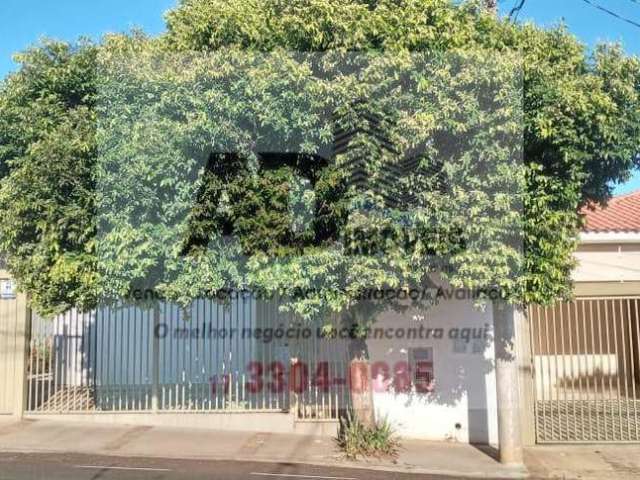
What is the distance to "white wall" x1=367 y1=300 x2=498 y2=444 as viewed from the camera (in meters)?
9.76

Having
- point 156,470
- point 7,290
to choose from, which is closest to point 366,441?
point 156,470

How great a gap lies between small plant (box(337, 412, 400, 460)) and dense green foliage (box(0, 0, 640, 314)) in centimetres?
215

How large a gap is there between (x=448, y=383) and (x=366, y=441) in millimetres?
1825

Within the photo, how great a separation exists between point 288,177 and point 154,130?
1550 millimetres

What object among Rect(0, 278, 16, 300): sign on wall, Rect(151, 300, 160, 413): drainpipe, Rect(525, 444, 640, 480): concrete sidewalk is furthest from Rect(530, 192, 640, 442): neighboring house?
Rect(0, 278, 16, 300): sign on wall

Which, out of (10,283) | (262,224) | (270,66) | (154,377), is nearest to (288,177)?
(262,224)

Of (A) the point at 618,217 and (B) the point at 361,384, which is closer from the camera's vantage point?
(B) the point at 361,384

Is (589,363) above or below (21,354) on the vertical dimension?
below

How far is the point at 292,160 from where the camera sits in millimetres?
7461

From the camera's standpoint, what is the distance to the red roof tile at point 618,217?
12.0 metres

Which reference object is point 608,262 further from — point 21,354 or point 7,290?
point 7,290

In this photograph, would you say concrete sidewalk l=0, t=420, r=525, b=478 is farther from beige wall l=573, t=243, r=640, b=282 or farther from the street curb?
beige wall l=573, t=243, r=640, b=282

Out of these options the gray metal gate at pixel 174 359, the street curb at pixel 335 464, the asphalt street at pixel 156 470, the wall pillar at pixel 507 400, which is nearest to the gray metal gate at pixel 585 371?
the wall pillar at pixel 507 400

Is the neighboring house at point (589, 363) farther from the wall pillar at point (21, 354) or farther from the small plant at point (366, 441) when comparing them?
the wall pillar at point (21, 354)
